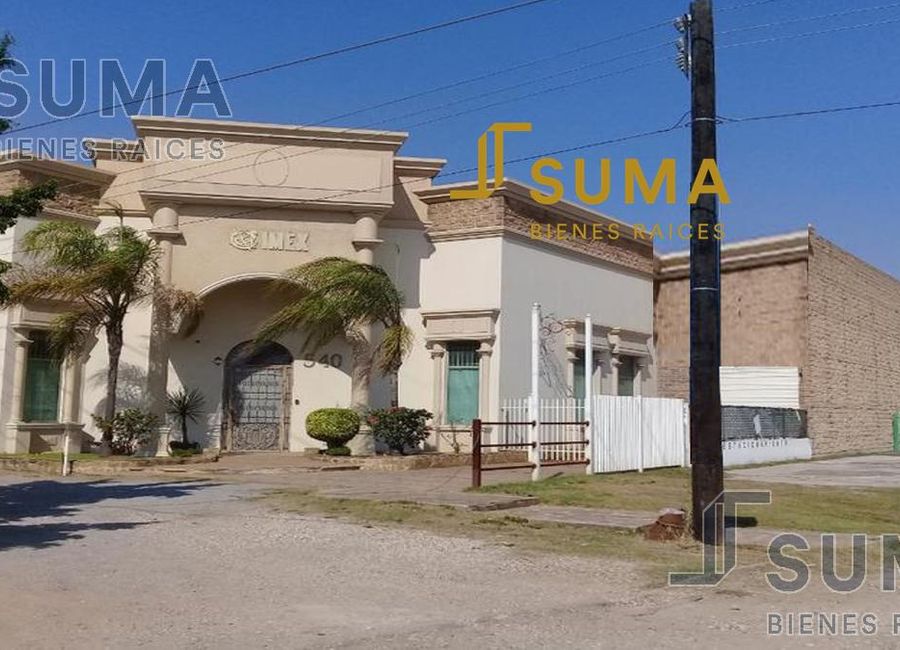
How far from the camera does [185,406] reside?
21.7 m

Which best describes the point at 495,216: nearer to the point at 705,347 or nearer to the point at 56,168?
the point at 56,168

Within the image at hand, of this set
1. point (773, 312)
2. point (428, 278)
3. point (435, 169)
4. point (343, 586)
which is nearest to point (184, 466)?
point (428, 278)

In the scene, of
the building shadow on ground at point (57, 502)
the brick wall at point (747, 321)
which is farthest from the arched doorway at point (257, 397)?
the brick wall at point (747, 321)

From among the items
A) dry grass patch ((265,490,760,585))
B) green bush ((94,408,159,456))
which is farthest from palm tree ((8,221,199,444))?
dry grass patch ((265,490,760,585))

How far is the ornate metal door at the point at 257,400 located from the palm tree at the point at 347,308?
1.88 m

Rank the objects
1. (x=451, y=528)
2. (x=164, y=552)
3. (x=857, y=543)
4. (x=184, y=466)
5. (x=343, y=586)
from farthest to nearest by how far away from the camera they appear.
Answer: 1. (x=184, y=466)
2. (x=451, y=528)
3. (x=857, y=543)
4. (x=164, y=552)
5. (x=343, y=586)

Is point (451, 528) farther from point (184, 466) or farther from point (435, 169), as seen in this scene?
point (435, 169)

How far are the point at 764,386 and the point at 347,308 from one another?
13740mm

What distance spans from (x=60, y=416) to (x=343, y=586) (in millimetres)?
16009

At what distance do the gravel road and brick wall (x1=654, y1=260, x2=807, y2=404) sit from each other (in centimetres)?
1801

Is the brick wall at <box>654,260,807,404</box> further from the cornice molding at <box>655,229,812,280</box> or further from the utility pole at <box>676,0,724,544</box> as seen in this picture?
the utility pole at <box>676,0,724,544</box>

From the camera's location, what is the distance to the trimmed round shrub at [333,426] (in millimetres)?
20812

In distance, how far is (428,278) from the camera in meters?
23.2
